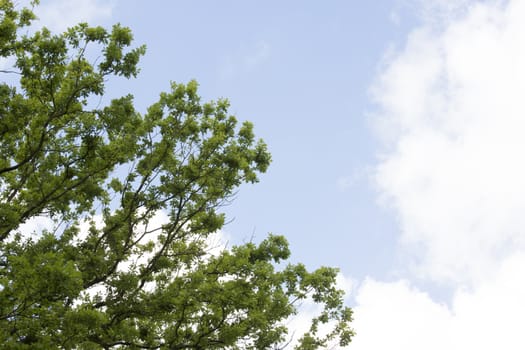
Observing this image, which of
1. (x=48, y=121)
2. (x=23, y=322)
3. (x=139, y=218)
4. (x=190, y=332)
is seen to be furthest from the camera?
(x=139, y=218)

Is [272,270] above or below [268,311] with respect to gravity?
above

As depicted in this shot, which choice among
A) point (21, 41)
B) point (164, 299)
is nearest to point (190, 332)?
point (164, 299)

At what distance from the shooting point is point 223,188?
13.2 meters

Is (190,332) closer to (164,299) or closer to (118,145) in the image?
(164,299)

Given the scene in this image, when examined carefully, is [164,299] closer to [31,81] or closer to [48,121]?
[48,121]

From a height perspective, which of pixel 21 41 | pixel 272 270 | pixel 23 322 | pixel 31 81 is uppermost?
pixel 21 41

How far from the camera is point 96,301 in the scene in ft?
40.3

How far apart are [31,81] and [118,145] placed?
2.40 meters

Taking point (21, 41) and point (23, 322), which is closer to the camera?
point (23, 322)

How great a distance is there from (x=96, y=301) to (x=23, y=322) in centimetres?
250

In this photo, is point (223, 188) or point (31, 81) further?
point (223, 188)

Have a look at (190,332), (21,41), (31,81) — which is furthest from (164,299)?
(21,41)

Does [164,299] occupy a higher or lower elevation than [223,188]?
lower

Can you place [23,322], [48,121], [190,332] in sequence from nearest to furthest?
[23,322]
[48,121]
[190,332]
